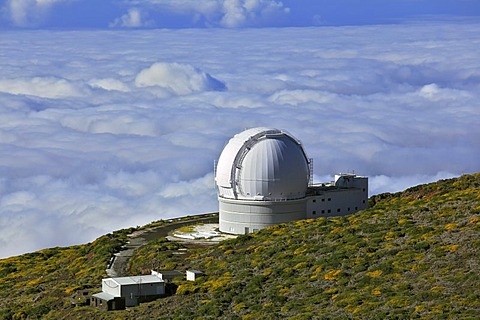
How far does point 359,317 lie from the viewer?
121 feet

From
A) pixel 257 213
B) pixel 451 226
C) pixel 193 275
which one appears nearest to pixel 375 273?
pixel 451 226

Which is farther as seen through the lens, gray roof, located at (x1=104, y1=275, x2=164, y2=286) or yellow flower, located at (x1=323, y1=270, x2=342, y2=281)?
gray roof, located at (x1=104, y1=275, x2=164, y2=286)

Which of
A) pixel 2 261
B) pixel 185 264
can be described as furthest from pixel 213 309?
pixel 2 261

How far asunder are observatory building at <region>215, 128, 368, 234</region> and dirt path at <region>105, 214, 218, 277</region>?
5.31 meters

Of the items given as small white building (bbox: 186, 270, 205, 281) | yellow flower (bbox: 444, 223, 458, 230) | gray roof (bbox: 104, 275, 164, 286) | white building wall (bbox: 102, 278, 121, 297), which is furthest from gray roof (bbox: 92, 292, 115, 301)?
yellow flower (bbox: 444, 223, 458, 230)

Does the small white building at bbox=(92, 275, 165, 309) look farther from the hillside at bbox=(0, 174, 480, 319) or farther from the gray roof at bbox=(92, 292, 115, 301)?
the hillside at bbox=(0, 174, 480, 319)

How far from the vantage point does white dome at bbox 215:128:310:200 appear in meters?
61.4

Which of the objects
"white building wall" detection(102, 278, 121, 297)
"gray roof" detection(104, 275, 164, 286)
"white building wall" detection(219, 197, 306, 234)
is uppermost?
"white building wall" detection(219, 197, 306, 234)

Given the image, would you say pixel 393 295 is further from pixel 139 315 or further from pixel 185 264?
pixel 185 264

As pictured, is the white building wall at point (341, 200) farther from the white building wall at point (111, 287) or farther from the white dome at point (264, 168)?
the white building wall at point (111, 287)

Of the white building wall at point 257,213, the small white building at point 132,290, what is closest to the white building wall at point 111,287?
the small white building at point 132,290

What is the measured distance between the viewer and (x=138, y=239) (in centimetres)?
6425

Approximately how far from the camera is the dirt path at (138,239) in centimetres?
5402

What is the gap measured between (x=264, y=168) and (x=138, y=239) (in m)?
10.3
